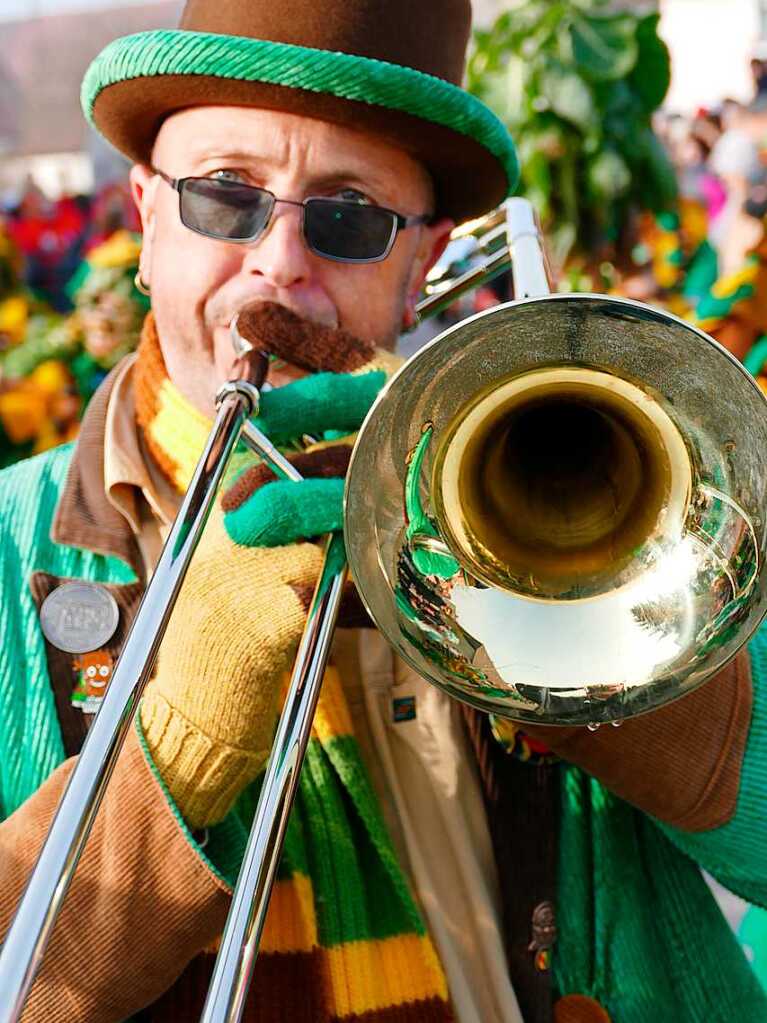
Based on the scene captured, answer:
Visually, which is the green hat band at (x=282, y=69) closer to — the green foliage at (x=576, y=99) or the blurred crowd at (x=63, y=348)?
the green foliage at (x=576, y=99)

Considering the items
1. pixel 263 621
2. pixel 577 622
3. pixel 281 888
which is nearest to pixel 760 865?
pixel 577 622

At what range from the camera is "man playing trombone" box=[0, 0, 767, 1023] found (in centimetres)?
165

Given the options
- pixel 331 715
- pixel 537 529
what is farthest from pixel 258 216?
pixel 331 715

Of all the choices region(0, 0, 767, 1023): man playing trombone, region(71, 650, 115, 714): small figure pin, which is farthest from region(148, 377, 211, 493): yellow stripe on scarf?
region(71, 650, 115, 714): small figure pin

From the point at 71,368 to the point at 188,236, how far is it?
14.1ft

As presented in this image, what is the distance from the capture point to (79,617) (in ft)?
6.28

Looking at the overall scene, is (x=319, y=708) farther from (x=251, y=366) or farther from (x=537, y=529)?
(x=251, y=366)

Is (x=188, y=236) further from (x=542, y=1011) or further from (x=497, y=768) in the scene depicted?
(x=542, y=1011)

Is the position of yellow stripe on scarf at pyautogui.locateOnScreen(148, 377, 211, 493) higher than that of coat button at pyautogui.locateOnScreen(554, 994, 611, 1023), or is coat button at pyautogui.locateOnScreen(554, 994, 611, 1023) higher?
yellow stripe on scarf at pyautogui.locateOnScreen(148, 377, 211, 493)

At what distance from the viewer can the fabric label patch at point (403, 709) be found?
202 centimetres

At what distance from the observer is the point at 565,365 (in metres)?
1.75

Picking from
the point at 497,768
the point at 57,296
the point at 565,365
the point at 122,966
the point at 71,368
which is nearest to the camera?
the point at 122,966

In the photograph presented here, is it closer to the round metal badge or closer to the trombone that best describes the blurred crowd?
the round metal badge

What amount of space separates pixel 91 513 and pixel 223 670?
0.50 metres
